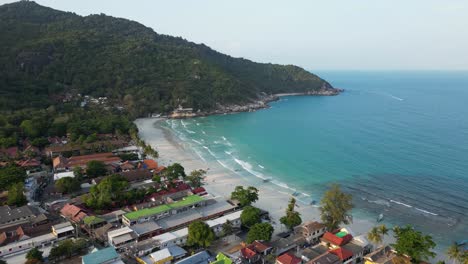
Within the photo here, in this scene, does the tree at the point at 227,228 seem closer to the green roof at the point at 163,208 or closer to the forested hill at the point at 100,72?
the green roof at the point at 163,208

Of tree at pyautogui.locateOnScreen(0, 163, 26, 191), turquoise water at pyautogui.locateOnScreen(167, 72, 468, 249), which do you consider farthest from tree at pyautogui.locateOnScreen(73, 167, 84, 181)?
turquoise water at pyautogui.locateOnScreen(167, 72, 468, 249)

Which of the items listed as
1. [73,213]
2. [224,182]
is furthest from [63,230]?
[224,182]

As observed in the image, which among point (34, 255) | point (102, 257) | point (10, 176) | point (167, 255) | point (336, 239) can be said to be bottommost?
point (167, 255)

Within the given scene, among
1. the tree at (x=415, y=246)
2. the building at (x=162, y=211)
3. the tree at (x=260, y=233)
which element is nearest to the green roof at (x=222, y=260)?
the tree at (x=260, y=233)

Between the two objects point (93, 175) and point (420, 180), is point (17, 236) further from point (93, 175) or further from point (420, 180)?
point (420, 180)

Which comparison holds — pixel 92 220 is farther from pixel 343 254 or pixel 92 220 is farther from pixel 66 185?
pixel 343 254

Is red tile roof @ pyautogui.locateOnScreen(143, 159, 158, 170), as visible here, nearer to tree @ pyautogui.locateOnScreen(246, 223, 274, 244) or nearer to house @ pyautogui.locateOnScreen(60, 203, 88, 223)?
house @ pyautogui.locateOnScreen(60, 203, 88, 223)

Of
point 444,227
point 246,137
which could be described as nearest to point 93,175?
point 246,137
